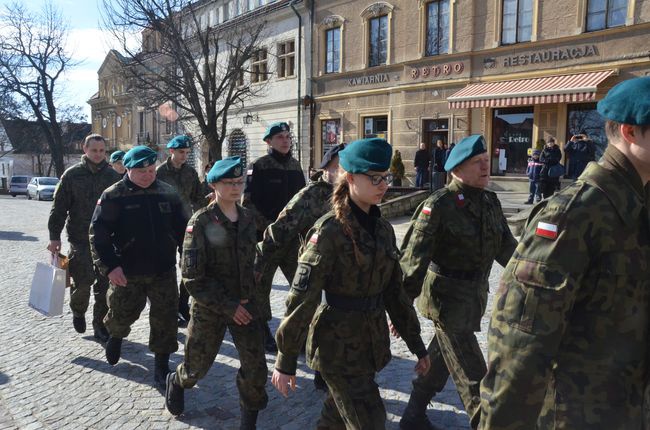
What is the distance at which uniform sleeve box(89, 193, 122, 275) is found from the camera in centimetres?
441

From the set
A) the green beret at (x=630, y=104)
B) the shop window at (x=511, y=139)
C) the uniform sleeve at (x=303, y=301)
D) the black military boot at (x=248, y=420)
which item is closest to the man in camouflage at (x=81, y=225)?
the black military boot at (x=248, y=420)

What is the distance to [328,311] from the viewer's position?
2768mm

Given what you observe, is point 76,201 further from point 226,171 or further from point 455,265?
point 455,265

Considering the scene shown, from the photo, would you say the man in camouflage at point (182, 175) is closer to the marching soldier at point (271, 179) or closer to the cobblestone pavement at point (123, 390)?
the marching soldier at point (271, 179)

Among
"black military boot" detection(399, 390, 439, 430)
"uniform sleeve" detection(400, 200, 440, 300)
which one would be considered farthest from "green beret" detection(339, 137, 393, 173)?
"black military boot" detection(399, 390, 439, 430)

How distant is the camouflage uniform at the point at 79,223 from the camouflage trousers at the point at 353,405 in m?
3.63

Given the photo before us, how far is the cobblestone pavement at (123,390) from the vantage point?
384cm

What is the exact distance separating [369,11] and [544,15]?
751 cm

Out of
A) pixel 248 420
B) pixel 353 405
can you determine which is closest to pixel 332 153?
pixel 248 420

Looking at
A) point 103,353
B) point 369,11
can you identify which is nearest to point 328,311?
point 103,353

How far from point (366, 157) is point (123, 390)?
10.1ft

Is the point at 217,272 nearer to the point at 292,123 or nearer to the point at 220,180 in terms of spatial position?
the point at 220,180

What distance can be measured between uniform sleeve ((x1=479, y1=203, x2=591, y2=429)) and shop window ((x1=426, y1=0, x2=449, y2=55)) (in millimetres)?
19218

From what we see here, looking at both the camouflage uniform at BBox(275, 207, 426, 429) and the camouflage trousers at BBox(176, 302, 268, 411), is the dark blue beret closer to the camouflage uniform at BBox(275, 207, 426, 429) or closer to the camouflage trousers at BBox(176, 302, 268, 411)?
the camouflage trousers at BBox(176, 302, 268, 411)
